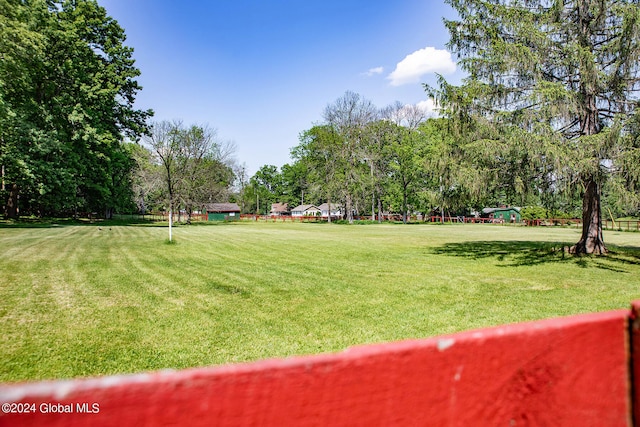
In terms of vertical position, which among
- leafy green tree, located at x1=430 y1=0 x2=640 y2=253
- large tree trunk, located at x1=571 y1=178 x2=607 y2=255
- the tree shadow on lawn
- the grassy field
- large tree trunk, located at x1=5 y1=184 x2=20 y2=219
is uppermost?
leafy green tree, located at x1=430 y1=0 x2=640 y2=253

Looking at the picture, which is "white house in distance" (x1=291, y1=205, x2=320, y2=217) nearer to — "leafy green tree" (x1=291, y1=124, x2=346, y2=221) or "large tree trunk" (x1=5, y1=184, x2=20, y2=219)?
"leafy green tree" (x1=291, y1=124, x2=346, y2=221)

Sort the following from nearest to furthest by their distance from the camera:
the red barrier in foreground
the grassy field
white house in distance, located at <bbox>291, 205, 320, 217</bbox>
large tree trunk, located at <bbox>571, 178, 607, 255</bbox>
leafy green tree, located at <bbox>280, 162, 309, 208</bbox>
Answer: the red barrier in foreground < the grassy field < large tree trunk, located at <bbox>571, 178, 607, 255</bbox> < white house in distance, located at <bbox>291, 205, 320, 217</bbox> < leafy green tree, located at <bbox>280, 162, 309, 208</bbox>

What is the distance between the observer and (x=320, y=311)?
6.08 m

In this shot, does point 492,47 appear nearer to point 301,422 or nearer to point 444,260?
point 444,260

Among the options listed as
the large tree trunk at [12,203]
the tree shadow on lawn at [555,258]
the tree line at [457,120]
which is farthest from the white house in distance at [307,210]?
the tree shadow on lawn at [555,258]

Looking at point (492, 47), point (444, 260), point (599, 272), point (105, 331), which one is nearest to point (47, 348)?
point (105, 331)

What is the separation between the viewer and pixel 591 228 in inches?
531

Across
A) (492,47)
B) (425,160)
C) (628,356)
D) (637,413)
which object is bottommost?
(637,413)

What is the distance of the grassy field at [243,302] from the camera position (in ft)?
14.5

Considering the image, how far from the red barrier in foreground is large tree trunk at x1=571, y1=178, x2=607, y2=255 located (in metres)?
15.1

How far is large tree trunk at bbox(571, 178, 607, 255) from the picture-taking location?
1301 cm

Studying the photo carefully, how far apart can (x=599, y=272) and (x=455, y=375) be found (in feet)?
39.4

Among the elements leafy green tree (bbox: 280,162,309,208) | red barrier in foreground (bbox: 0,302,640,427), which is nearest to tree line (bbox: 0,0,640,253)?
red barrier in foreground (bbox: 0,302,640,427)

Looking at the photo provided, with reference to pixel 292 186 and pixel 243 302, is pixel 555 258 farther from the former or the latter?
pixel 292 186
